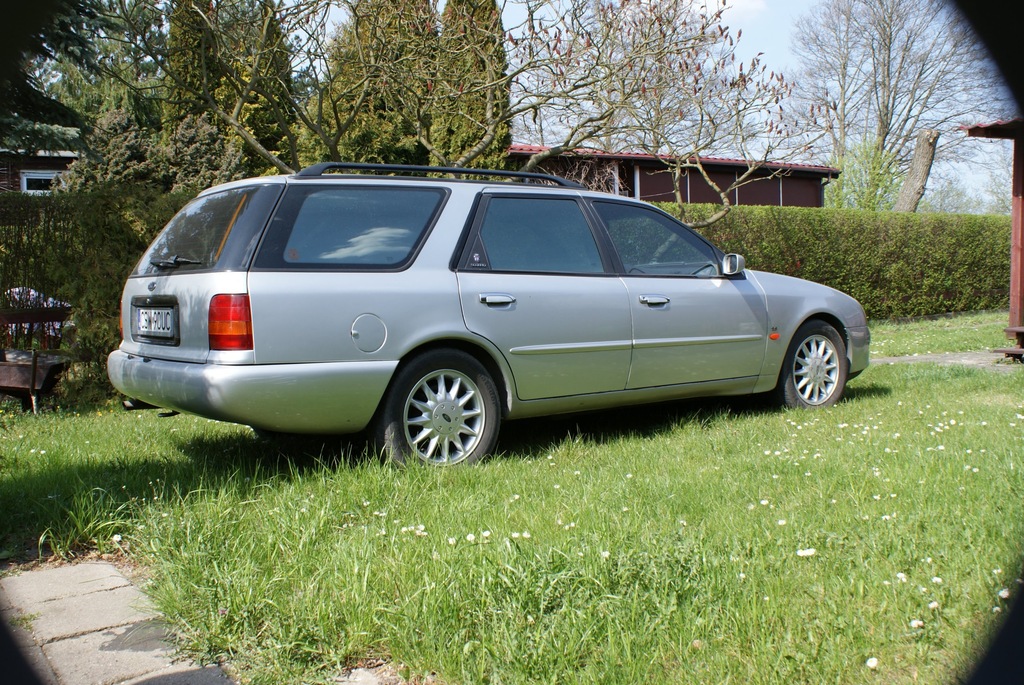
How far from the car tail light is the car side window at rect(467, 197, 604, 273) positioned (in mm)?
1381

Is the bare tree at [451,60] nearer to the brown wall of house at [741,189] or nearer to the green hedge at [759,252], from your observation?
the green hedge at [759,252]

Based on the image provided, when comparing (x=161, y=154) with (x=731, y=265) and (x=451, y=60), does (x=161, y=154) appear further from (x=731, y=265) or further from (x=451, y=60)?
(x=731, y=265)

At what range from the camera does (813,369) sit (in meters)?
6.93

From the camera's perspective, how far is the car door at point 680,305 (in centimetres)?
586

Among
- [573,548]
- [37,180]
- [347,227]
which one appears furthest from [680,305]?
[37,180]

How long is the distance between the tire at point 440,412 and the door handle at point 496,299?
1.09 ft

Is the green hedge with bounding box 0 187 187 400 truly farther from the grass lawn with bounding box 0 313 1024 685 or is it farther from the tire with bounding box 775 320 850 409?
the tire with bounding box 775 320 850 409

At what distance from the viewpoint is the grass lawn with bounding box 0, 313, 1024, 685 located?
2.49 m

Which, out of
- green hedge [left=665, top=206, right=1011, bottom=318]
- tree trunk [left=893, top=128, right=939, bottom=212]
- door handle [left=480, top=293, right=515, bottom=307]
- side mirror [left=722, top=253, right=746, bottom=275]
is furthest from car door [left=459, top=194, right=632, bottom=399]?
tree trunk [left=893, top=128, right=939, bottom=212]

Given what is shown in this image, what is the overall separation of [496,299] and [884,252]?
15.5 metres

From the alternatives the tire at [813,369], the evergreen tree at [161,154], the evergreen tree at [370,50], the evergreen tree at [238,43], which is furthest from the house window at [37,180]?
the tire at [813,369]

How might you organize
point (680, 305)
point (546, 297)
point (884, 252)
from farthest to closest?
1. point (884, 252)
2. point (680, 305)
3. point (546, 297)

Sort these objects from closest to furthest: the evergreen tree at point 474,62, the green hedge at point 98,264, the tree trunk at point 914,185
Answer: the green hedge at point 98,264 < the evergreen tree at point 474,62 < the tree trunk at point 914,185

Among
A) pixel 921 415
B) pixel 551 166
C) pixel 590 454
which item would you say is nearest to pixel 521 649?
pixel 590 454
